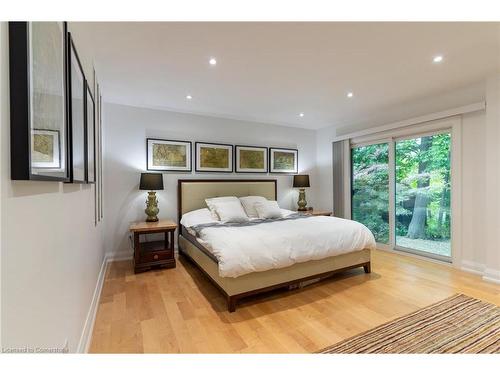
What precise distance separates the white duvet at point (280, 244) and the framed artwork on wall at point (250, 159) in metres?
1.88

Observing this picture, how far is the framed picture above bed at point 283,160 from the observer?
481cm

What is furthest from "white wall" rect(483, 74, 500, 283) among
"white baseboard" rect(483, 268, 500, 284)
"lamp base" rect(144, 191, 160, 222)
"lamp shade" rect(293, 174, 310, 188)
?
"lamp base" rect(144, 191, 160, 222)

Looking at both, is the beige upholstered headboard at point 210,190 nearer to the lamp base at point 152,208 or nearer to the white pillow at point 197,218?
the white pillow at point 197,218

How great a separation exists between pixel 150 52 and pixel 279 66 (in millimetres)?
1302

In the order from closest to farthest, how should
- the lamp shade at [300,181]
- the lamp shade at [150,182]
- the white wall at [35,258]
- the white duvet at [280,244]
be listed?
the white wall at [35,258] → the white duvet at [280,244] → the lamp shade at [150,182] → the lamp shade at [300,181]

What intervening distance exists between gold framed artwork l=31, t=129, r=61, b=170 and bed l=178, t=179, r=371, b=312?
167cm

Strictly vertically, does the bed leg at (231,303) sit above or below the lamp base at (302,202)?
below

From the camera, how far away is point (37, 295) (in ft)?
2.71

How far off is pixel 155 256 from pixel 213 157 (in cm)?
193

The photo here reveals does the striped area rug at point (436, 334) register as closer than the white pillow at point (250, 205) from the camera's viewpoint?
Yes

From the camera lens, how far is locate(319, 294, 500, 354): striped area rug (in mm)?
1680

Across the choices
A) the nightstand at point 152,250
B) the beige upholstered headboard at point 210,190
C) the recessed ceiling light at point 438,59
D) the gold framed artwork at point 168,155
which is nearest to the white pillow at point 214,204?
the beige upholstered headboard at point 210,190
